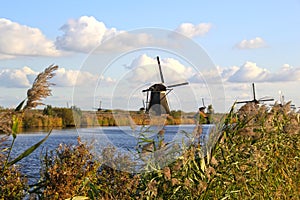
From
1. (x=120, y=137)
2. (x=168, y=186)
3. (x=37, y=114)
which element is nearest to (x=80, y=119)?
(x=120, y=137)

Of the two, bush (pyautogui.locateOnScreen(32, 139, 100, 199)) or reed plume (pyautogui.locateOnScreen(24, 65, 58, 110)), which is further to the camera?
bush (pyautogui.locateOnScreen(32, 139, 100, 199))

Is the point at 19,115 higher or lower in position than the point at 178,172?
higher

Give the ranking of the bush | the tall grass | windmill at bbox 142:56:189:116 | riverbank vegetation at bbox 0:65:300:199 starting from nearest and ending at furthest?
the tall grass, the bush, riverbank vegetation at bbox 0:65:300:199, windmill at bbox 142:56:189:116

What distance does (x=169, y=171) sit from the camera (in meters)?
3.68

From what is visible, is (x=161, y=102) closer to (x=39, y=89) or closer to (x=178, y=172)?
(x=178, y=172)

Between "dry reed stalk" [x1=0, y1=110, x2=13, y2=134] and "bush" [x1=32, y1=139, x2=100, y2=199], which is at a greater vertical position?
"dry reed stalk" [x1=0, y1=110, x2=13, y2=134]

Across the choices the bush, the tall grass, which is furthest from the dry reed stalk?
the bush

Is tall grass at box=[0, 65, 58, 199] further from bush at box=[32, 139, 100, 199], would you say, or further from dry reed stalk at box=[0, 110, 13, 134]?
bush at box=[32, 139, 100, 199]

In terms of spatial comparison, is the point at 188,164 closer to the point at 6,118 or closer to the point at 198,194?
the point at 198,194

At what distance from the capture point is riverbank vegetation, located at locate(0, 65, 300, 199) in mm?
3689

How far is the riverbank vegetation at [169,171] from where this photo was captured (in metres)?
3.69

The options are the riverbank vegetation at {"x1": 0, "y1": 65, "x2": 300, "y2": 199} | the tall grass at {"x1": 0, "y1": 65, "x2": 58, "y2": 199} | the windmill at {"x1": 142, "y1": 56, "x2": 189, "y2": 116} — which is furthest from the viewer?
the windmill at {"x1": 142, "y1": 56, "x2": 189, "y2": 116}

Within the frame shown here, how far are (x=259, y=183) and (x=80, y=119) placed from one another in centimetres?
201

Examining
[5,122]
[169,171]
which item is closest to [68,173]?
[169,171]
